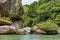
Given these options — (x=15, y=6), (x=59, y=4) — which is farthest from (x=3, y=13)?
(x=59, y=4)

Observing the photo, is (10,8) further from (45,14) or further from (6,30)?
(6,30)

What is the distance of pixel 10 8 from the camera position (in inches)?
1028

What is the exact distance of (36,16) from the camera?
28.8 metres

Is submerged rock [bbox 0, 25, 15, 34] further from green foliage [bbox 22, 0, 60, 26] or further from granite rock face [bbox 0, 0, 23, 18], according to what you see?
green foliage [bbox 22, 0, 60, 26]

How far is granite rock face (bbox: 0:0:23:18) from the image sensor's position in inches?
999

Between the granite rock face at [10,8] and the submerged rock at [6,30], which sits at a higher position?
the granite rock face at [10,8]

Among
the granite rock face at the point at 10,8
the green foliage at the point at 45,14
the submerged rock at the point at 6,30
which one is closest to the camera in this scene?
the submerged rock at the point at 6,30

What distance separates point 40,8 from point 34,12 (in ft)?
5.28

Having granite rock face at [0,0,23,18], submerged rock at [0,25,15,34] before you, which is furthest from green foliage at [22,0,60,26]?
submerged rock at [0,25,15,34]

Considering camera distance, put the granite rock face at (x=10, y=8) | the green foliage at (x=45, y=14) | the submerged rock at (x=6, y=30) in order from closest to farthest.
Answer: the submerged rock at (x=6, y=30) → the granite rock face at (x=10, y=8) → the green foliage at (x=45, y=14)

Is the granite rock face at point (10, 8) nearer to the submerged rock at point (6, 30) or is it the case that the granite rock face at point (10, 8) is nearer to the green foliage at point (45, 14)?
the green foliage at point (45, 14)

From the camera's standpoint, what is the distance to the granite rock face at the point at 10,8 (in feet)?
83.3

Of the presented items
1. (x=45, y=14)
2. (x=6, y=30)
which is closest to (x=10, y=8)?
(x=45, y=14)

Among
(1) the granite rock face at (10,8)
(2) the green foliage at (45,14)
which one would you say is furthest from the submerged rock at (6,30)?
(2) the green foliage at (45,14)
